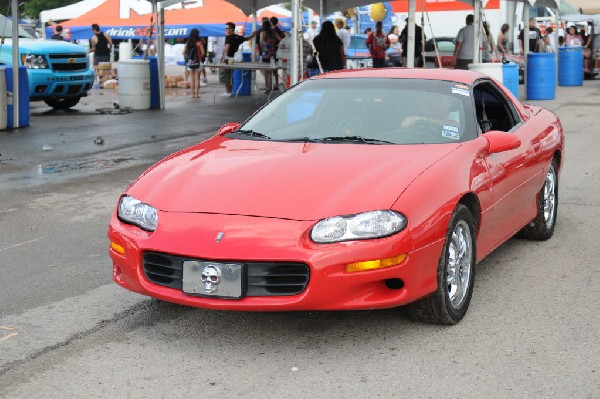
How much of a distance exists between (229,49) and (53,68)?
773 centimetres

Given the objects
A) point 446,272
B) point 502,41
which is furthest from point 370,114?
point 502,41

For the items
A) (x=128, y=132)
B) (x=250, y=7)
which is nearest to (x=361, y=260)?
(x=128, y=132)

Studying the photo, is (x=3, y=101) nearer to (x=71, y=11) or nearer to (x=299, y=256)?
(x=299, y=256)

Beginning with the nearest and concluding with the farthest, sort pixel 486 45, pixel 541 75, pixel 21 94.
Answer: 1. pixel 21 94
2. pixel 541 75
3. pixel 486 45

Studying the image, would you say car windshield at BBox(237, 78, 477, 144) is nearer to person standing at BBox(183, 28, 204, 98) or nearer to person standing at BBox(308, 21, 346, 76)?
person standing at BBox(308, 21, 346, 76)

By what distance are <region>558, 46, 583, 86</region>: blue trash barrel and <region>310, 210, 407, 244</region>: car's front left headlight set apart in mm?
24924

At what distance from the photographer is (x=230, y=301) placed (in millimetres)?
4445

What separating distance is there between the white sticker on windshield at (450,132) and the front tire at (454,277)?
609 millimetres

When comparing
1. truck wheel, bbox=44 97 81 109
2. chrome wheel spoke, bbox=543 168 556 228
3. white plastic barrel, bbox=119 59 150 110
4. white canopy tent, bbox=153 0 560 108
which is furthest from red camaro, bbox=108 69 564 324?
truck wheel, bbox=44 97 81 109

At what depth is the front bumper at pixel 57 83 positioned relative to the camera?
715 inches

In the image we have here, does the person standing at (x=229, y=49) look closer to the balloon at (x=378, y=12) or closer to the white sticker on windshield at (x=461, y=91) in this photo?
the balloon at (x=378, y=12)

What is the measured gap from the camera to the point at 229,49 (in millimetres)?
25484

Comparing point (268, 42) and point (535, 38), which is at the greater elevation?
point (535, 38)

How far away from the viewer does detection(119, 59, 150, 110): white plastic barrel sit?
63.0ft
